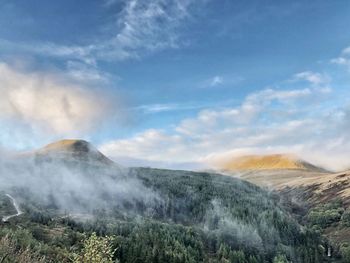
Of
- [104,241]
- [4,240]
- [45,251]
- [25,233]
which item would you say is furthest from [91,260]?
[25,233]

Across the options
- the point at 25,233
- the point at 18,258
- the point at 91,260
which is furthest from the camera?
the point at 25,233

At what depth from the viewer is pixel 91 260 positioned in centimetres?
4259

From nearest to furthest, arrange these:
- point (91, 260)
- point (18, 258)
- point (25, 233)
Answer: point (18, 258) < point (91, 260) < point (25, 233)

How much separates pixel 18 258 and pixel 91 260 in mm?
13156

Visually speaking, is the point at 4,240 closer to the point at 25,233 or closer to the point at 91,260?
the point at 91,260

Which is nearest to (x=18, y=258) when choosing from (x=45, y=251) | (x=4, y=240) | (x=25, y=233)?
(x=4, y=240)

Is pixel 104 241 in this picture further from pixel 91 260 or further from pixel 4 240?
pixel 4 240

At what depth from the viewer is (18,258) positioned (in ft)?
99.6

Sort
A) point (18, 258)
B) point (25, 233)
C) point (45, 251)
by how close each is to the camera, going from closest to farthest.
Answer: point (18, 258) < point (45, 251) < point (25, 233)

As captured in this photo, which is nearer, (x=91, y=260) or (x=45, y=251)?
(x=91, y=260)

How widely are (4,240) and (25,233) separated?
528ft

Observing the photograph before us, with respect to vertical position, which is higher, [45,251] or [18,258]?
[18,258]

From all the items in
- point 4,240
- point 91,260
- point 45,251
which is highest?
point 4,240

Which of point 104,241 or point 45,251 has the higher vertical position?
point 104,241
